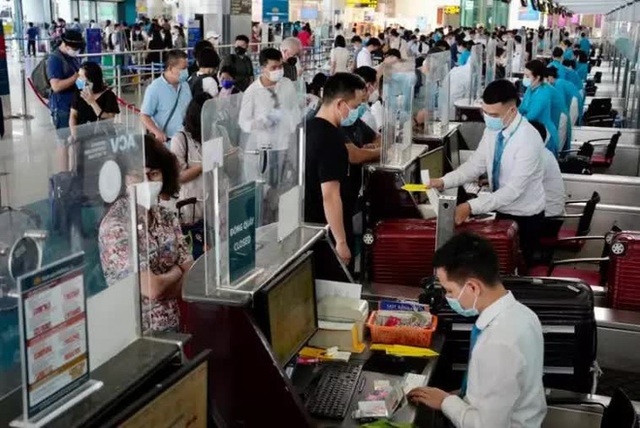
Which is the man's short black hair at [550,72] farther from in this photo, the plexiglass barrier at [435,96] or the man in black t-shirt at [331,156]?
the man in black t-shirt at [331,156]

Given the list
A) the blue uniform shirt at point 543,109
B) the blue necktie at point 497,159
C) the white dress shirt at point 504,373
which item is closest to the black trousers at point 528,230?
the blue necktie at point 497,159

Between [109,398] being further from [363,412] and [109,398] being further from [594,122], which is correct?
[594,122]

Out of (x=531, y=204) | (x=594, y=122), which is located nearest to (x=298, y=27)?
(x=594, y=122)

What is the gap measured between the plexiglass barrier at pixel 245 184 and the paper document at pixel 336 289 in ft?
0.97

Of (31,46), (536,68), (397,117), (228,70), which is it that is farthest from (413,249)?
(31,46)

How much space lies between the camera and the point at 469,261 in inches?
96.6

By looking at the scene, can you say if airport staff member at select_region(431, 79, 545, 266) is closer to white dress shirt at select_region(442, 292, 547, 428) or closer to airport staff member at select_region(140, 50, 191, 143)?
white dress shirt at select_region(442, 292, 547, 428)

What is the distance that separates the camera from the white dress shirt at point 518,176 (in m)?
4.25

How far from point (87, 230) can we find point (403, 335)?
1.61 m

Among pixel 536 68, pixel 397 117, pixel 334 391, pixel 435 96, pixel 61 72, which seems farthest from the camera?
pixel 536 68

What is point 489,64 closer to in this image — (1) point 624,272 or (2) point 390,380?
(1) point 624,272

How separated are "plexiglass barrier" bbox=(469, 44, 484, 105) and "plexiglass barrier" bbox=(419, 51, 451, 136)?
1.51 m

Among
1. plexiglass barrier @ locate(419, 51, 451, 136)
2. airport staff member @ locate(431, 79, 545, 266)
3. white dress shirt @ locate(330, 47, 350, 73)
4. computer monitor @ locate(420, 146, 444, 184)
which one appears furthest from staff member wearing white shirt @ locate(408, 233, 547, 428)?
white dress shirt @ locate(330, 47, 350, 73)

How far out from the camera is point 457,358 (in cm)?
328
